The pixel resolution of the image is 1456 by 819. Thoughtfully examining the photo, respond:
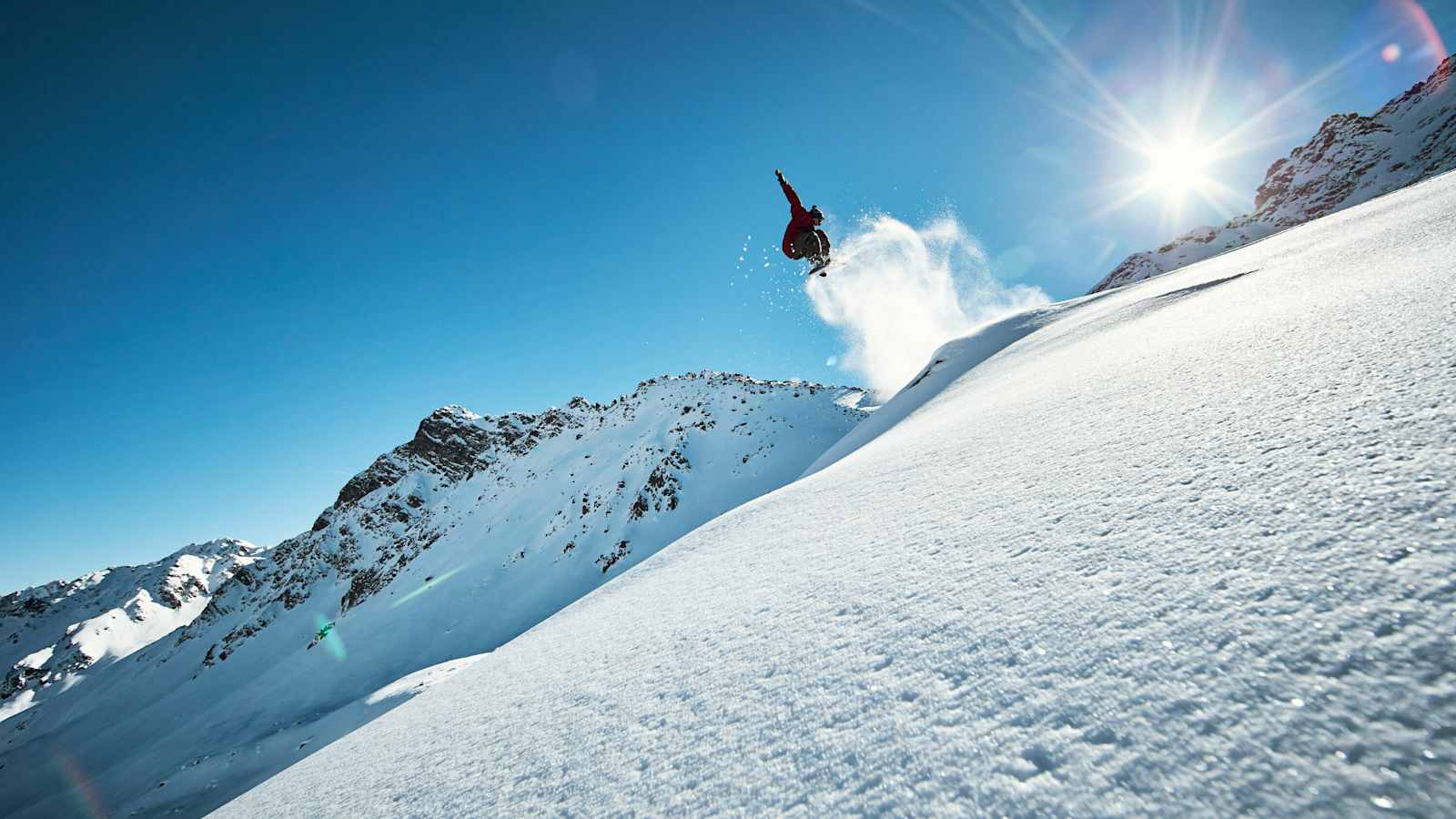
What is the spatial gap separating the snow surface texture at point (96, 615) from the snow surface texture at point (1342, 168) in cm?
23184

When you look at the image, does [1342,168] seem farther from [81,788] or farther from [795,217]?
[81,788]

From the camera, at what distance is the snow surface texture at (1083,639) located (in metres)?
1.12

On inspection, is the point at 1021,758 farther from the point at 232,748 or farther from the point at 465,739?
the point at 232,748

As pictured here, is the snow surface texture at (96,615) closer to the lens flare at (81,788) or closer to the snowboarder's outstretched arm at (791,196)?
the lens flare at (81,788)

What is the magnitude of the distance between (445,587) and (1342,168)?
164m

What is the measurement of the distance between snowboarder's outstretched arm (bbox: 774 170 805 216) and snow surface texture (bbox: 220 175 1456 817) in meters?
9.46

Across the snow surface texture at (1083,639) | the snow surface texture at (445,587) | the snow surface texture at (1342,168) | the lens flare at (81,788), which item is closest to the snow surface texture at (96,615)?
the snow surface texture at (445,587)

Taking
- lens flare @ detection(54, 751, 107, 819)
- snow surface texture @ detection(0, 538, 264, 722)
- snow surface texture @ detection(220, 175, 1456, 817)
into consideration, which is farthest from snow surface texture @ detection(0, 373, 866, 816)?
snow surface texture @ detection(0, 538, 264, 722)

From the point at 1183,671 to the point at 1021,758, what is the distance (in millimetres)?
498

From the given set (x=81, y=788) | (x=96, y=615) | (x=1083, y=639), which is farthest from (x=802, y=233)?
(x=96, y=615)

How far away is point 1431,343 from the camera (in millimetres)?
2576

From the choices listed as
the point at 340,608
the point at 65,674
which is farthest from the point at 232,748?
the point at 65,674

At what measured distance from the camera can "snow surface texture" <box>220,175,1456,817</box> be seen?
3.67 feet

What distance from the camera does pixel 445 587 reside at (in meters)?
40.9
